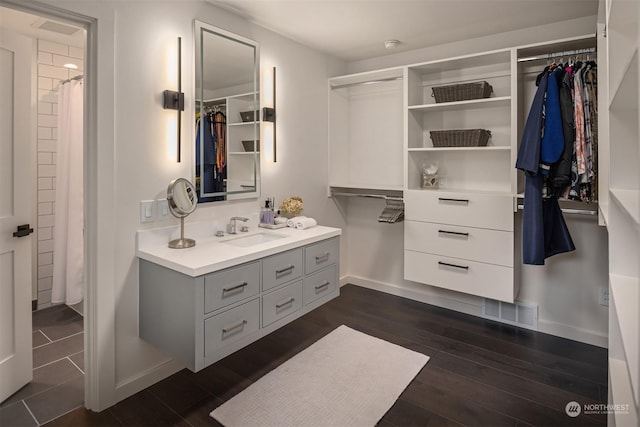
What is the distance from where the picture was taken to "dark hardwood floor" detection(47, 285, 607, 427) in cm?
204

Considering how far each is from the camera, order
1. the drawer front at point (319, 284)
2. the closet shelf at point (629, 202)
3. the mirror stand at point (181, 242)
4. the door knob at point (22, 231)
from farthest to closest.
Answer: the drawer front at point (319, 284)
the mirror stand at point (181, 242)
the door knob at point (22, 231)
the closet shelf at point (629, 202)

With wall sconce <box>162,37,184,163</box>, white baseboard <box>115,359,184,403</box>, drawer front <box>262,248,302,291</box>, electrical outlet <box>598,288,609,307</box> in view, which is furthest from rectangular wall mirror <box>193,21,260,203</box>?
electrical outlet <box>598,288,609,307</box>

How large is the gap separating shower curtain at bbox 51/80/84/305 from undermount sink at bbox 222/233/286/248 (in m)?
1.63

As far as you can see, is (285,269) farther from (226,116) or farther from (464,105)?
(464,105)

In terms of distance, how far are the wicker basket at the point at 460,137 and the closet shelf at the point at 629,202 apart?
5.95 ft

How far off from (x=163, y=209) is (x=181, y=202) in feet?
0.40

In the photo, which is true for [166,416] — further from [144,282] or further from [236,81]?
[236,81]

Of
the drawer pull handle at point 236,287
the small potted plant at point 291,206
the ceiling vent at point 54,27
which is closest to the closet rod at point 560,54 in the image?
the small potted plant at point 291,206

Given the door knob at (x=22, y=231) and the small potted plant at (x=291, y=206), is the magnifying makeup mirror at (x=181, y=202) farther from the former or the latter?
the small potted plant at (x=291, y=206)

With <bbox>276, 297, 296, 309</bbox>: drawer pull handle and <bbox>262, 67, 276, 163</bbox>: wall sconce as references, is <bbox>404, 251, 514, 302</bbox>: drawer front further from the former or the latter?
<bbox>262, 67, 276, 163</bbox>: wall sconce

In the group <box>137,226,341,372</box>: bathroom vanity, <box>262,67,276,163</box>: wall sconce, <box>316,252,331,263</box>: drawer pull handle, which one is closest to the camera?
<box>137,226,341,372</box>: bathroom vanity

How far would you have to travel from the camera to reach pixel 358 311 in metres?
3.49

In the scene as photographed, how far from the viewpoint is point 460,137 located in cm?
314

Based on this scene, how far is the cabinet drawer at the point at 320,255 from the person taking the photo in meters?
2.54
